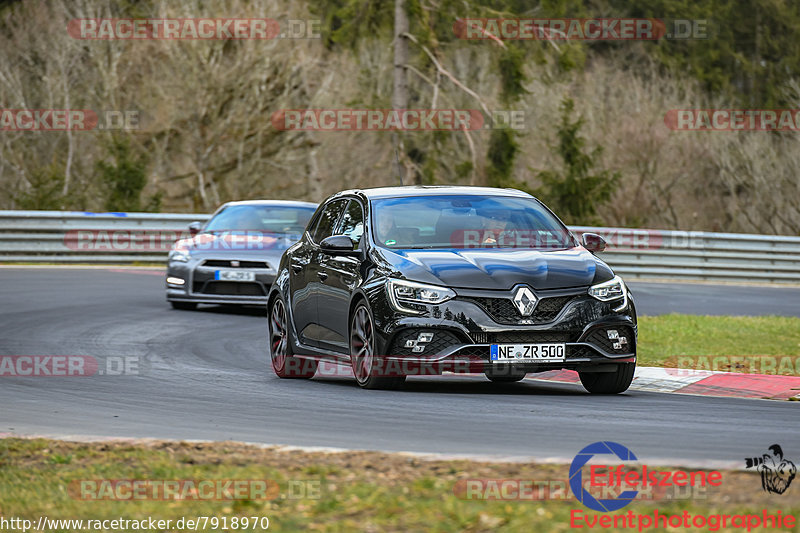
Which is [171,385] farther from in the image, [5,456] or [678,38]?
[678,38]

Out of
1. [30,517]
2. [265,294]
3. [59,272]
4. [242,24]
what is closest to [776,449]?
[30,517]

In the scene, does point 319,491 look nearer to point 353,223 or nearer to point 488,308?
point 488,308

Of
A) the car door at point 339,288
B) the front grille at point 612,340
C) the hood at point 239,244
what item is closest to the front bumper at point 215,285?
the hood at point 239,244

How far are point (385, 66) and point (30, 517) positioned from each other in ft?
131

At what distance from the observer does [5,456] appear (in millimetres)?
7609

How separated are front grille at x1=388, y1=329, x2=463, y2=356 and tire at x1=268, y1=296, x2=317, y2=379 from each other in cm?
228

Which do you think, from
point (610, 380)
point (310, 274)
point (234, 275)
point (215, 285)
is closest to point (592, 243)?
point (610, 380)

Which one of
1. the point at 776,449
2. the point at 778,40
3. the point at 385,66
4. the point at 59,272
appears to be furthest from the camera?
the point at 778,40

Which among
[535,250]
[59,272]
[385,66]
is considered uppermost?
[385,66]

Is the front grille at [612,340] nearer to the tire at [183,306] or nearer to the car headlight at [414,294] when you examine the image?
the car headlight at [414,294]

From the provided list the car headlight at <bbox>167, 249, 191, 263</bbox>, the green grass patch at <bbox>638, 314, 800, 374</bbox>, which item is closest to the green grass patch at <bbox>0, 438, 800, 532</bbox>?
the green grass patch at <bbox>638, 314, 800, 374</bbox>

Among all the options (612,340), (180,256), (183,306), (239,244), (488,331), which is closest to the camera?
(488,331)

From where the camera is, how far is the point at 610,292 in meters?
10.4

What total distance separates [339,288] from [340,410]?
82.3 inches
